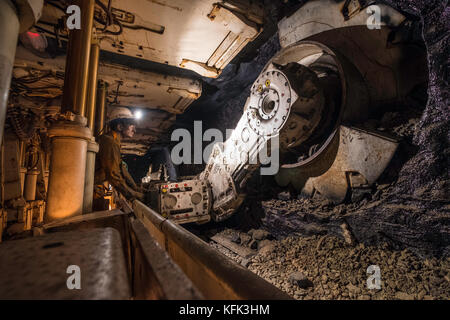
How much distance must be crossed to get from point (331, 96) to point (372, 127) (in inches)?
34.0

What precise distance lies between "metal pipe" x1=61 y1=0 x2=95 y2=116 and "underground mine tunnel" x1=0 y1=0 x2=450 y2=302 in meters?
0.02

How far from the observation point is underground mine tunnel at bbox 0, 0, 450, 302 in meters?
0.76

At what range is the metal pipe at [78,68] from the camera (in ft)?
6.89

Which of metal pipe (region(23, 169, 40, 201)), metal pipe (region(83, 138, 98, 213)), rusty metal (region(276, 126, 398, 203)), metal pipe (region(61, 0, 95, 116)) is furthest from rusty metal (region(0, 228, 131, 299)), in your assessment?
metal pipe (region(23, 169, 40, 201))

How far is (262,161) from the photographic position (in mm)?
3502

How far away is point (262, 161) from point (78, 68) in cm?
283

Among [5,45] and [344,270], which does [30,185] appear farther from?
[344,270]

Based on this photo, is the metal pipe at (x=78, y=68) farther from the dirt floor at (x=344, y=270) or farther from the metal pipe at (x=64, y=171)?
the dirt floor at (x=344, y=270)

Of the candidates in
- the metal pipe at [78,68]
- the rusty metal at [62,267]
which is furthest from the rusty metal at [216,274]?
the metal pipe at [78,68]

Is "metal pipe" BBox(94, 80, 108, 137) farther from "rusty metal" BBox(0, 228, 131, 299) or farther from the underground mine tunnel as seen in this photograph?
"rusty metal" BBox(0, 228, 131, 299)

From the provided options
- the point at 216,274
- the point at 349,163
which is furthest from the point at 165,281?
the point at 349,163
